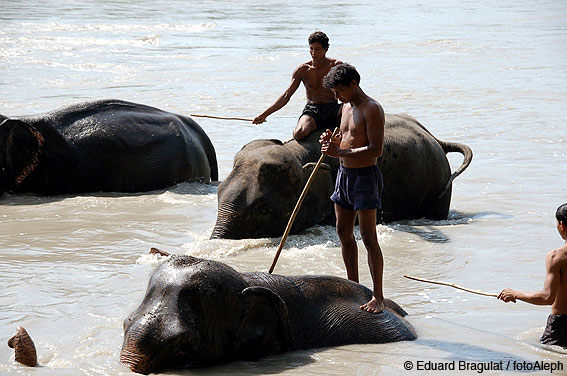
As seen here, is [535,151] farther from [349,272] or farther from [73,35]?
[73,35]

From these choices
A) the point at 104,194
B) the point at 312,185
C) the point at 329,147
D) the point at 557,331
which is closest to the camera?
the point at 557,331

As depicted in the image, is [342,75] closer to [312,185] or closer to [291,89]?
[312,185]

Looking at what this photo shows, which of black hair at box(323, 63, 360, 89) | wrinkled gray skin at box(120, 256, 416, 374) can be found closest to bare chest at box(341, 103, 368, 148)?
black hair at box(323, 63, 360, 89)

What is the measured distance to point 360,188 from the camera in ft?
20.6

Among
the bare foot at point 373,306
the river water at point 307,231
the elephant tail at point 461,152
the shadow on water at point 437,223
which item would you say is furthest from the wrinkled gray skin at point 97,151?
the bare foot at point 373,306

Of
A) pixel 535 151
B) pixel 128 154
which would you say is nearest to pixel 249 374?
pixel 128 154

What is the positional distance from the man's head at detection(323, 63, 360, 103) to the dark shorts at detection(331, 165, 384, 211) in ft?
1.64

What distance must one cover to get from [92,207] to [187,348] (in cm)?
518

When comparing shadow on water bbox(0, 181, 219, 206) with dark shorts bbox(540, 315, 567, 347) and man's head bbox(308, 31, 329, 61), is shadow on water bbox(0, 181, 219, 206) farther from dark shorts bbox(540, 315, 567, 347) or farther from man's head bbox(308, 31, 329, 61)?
dark shorts bbox(540, 315, 567, 347)

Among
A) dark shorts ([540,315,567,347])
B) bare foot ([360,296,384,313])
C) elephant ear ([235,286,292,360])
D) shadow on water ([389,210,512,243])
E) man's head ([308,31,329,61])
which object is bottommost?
shadow on water ([389,210,512,243])

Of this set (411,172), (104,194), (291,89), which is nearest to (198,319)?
(291,89)

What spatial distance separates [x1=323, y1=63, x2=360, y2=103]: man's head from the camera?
6188mm

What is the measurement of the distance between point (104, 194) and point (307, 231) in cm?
265

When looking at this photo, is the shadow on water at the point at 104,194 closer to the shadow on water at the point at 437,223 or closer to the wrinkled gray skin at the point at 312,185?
the wrinkled gray skin at the point at 312,185
